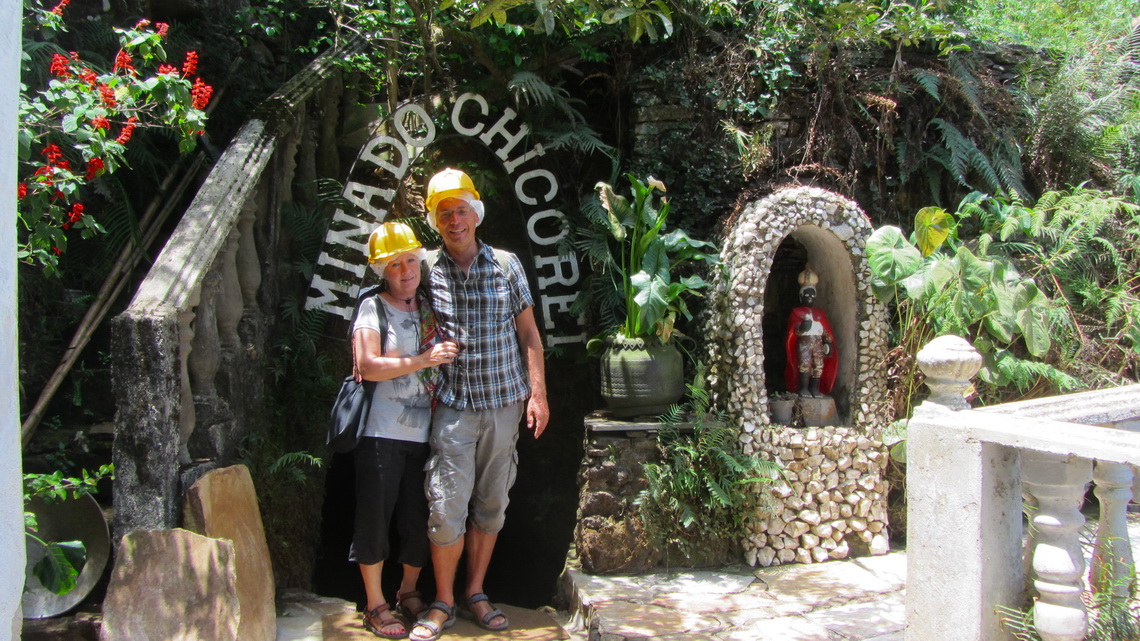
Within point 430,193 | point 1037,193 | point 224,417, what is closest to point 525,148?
point 430,193

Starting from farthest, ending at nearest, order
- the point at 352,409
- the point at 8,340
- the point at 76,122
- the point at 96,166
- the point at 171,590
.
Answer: the point at 352,409 → the point at 96,166 → the point at 76,122 → the point at 171,590 → the point at 8,340

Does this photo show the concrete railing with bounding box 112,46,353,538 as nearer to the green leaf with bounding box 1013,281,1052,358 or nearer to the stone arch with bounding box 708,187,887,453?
the stone arch with bounding box 708,187,887,453

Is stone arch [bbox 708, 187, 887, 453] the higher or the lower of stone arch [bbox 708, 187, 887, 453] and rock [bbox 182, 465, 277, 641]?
the higher

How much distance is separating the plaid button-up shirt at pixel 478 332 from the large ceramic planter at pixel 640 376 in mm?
781

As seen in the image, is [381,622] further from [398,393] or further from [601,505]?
[601,505]

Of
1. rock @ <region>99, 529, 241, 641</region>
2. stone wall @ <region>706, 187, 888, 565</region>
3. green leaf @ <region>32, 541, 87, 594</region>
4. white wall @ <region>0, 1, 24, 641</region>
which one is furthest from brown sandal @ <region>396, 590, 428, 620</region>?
white wall @ <region>0, 1, 24, 641</region>

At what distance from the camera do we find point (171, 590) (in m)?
3.11

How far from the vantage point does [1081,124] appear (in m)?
5.75

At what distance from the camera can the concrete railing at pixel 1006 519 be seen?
2357mm

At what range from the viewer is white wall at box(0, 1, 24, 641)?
195 centimetres

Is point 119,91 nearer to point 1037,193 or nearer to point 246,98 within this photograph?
point 246,98

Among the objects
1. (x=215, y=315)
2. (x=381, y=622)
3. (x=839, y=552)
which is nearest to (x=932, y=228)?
(x=839, y=552)

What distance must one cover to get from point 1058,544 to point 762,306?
7.95 ft

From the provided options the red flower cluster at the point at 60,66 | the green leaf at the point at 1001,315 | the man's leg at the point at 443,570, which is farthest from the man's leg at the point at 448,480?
the green leaf at the point at 1001,315
